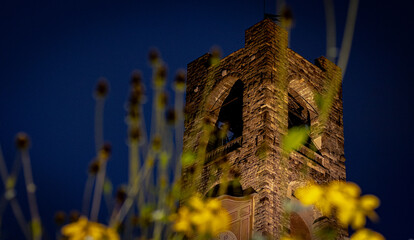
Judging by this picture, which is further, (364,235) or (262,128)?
(262,128)

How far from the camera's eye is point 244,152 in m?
16.2

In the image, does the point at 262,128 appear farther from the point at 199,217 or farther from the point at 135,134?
the point at 135,134

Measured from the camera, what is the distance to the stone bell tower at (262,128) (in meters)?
15.3

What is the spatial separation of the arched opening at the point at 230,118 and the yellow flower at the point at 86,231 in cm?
730

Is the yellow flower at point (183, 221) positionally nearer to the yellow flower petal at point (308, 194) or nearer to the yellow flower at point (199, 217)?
A: the yellow flower at point (199, 217)

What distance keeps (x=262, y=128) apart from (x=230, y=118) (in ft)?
8.92

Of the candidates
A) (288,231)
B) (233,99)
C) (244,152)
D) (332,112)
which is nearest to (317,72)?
(332,112)

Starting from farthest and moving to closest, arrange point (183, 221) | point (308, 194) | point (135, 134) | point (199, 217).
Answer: point (308, 194) < point (183, 221) < point (199, 217) < point (135, 134)

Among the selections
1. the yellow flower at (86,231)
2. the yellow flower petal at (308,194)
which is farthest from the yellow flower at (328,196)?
the yellow flower at (86,231)

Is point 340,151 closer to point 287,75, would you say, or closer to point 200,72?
point 287,75

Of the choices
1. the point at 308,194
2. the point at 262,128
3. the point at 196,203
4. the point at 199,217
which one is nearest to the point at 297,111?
the point at 262,128

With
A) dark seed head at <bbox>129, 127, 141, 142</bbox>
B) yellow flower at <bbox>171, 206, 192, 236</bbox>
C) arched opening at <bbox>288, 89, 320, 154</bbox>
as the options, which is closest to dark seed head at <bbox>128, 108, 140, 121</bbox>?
dark seed head at <bbox>129, 127, 141, 142</bbox>

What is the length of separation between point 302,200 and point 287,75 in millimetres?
3238

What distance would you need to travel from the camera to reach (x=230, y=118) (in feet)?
61.5
